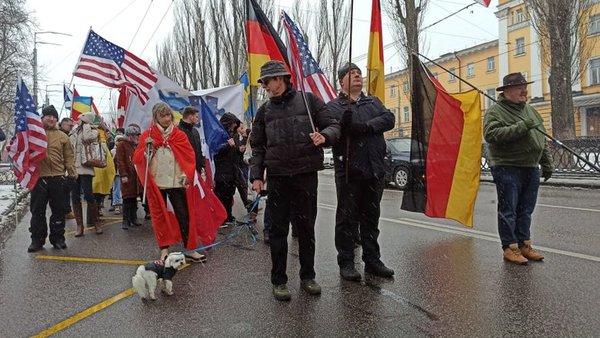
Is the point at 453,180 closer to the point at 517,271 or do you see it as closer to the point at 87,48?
the point at 517,271

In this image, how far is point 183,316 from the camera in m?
3.79

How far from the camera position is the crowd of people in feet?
13.5

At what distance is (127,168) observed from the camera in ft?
26.5

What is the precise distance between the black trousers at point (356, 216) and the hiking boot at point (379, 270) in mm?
41

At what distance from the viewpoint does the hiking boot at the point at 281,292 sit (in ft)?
13.2

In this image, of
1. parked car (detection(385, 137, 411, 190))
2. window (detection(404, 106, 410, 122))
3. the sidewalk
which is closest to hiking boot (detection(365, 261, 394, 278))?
parked car (detection(385, 137, 411, 190))

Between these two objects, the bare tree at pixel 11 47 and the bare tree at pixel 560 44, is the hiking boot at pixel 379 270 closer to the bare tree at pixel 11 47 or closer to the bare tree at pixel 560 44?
the bare tree at pixel 560 44

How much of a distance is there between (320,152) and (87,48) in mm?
6543

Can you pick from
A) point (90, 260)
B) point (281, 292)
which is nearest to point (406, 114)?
point (90, 260)

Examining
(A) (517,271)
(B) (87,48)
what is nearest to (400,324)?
(A) (517,271)

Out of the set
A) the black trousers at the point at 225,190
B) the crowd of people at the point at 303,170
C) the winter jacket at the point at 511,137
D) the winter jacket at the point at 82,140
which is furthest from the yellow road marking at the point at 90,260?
the winter jacket at the point at 511,137

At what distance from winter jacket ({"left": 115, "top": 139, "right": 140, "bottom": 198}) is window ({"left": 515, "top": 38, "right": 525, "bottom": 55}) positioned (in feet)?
138

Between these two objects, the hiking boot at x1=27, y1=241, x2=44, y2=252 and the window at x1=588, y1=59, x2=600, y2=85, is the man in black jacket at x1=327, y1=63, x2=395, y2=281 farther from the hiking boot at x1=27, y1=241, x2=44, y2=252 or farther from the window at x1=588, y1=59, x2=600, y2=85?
Answer: the window at x1=588, y1=59, x2=600, y2=85

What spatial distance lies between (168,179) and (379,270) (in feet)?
8.09
